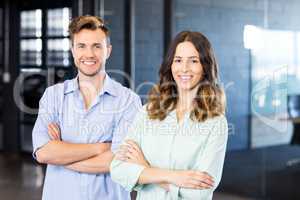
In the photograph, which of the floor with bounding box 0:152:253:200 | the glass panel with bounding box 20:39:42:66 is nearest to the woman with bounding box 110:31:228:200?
the floor with bounding box 0:152:253:200

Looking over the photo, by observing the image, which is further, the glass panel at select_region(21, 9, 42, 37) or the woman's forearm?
the glass panel at select_region(21, 9, 42, 37)

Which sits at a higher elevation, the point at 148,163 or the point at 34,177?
the point at 148,163

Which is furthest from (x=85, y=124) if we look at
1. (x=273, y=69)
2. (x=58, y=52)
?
(x=58, y=52)

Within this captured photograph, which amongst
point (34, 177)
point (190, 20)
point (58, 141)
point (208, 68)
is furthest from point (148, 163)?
point (34, 177)

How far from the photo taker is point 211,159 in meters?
1.72

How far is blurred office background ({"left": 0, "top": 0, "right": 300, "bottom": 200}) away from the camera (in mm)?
A: 4562

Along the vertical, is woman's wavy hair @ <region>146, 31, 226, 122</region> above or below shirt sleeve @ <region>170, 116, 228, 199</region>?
above

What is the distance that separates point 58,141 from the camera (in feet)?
7.18

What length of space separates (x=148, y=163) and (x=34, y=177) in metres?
4.54

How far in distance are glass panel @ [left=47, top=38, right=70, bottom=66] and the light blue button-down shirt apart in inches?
168

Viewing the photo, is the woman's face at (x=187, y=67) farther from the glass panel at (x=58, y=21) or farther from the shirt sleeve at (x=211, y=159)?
the glass panel at (x=58, y=21)

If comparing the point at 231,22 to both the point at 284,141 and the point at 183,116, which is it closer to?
the point at 284,141

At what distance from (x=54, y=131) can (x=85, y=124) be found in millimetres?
149

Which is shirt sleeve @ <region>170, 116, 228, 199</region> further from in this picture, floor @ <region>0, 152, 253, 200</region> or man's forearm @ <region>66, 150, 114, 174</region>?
floor @ <region>0, 152, 253, 200</region>
